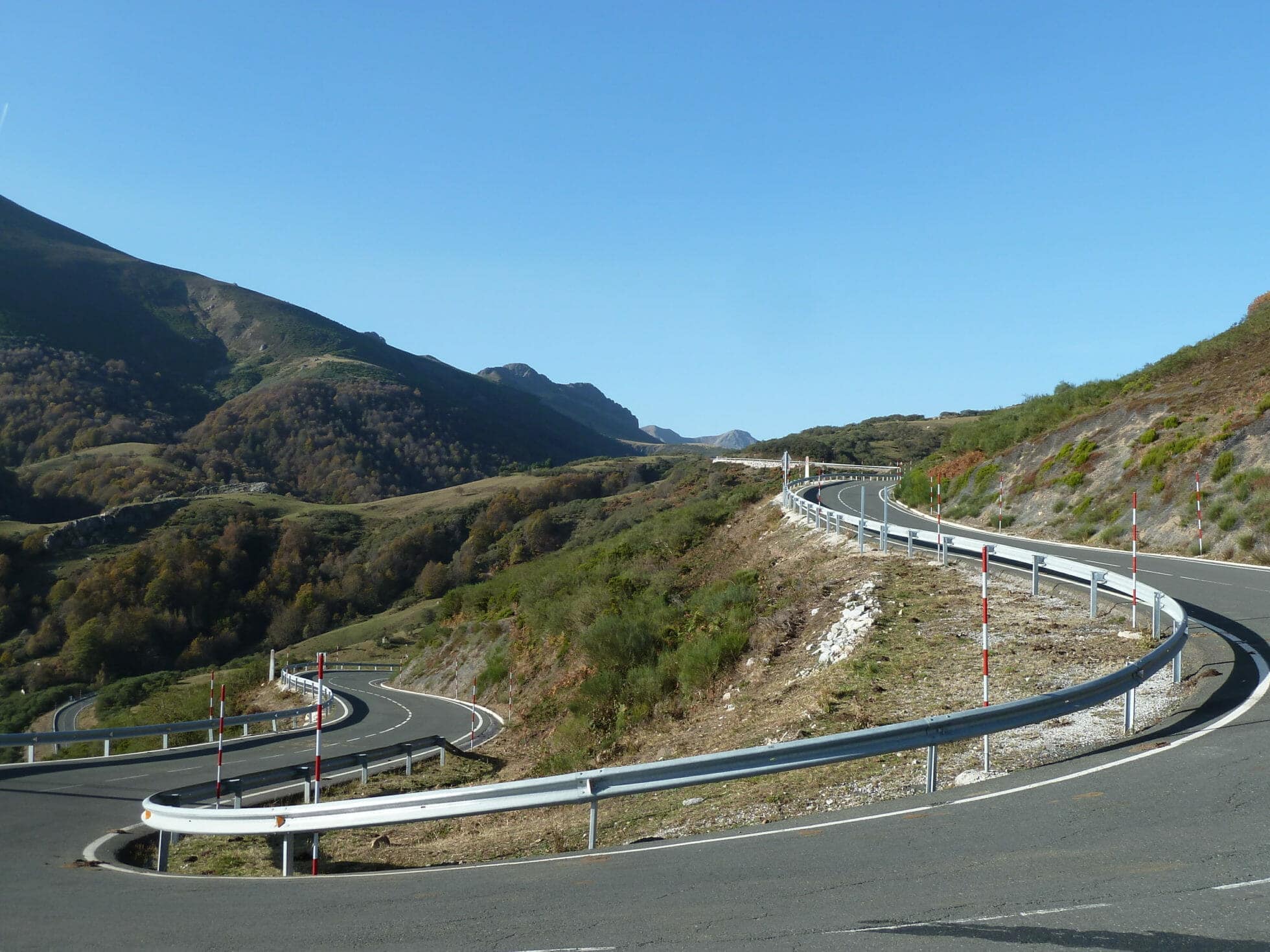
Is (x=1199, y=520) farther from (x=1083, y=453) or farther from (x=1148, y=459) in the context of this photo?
(x=1083, y=453)

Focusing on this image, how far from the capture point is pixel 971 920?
4590 millimetres

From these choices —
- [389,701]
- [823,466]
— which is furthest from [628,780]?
[823,466]

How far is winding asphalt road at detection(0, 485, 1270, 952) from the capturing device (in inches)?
179

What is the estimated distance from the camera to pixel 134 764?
690 inches

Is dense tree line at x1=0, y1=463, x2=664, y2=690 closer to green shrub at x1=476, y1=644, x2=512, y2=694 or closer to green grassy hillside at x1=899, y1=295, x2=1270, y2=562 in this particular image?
green shrub at x1=476, y1=644, x2=512, y2=694

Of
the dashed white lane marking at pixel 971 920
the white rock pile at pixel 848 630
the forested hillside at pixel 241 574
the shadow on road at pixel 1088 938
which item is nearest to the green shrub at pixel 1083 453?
the white rock pile at pixel 848 630

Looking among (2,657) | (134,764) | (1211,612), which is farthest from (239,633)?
(1211,612)

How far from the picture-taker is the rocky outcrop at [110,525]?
325 ft

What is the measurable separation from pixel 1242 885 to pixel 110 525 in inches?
4698

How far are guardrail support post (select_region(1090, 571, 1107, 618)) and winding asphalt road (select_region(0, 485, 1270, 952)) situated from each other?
16.6 ft

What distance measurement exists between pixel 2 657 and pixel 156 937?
8467cm

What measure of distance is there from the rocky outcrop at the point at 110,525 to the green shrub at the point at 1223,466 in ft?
346

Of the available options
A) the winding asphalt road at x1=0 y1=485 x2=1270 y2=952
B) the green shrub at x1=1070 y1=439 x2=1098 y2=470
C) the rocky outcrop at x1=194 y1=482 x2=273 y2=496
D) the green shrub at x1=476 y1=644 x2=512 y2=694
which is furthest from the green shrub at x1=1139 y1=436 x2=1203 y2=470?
the rocky outcrop at x1=194 y1=482 x2=273 y2=496

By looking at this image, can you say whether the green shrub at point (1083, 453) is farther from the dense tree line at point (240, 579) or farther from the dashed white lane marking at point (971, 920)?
the dense tree line at point (240, 579)
